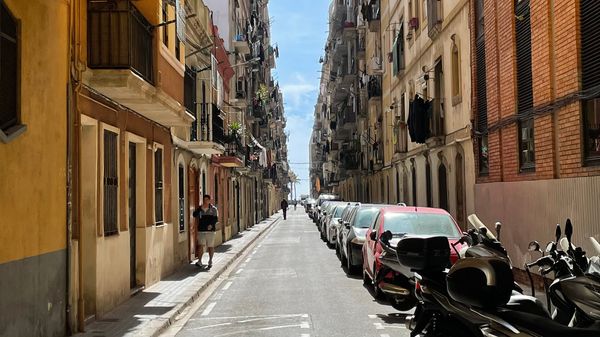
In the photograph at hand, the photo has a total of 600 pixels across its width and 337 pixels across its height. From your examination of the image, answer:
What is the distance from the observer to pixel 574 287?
4.22 m

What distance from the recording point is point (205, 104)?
63.6ft

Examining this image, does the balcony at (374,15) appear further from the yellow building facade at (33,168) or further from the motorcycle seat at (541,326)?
the motorcycle seat at (541,326)

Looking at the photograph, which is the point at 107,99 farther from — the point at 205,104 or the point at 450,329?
the point at 205,104

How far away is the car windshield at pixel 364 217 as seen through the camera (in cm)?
1684

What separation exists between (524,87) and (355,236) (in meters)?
5.27

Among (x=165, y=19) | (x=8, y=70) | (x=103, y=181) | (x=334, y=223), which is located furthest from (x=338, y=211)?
(x=8, y=70)

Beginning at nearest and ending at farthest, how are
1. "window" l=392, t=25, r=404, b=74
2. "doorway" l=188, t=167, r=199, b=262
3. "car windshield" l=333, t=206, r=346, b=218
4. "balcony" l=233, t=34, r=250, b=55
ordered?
"doorway" l=188, t=167, r=199, b=262
"car windshield" l=333, t=206, r=346, b=218
"window" l=392, t=25, r=404, b=74
"balcony" l=233, t=34, r=250, b=55

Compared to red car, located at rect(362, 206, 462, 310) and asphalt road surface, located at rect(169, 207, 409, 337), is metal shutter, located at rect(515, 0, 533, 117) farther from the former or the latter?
asphalt road surface, located at rect(169, 207, 409, 337)

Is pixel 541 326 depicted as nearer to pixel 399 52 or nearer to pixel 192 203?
pixel 192 203

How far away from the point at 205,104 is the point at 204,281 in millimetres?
6899

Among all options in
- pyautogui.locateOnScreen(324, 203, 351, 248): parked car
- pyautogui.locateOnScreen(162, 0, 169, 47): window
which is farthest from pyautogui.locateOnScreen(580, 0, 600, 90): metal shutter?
pyautogui.locateOnScreen(324, 203, 351, 248): parked car

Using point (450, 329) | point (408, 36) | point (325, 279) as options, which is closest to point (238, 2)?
point (408, 36)

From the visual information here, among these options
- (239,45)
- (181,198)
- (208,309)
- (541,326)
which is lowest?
(208,309)

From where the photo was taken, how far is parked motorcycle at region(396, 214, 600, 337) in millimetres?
4357
